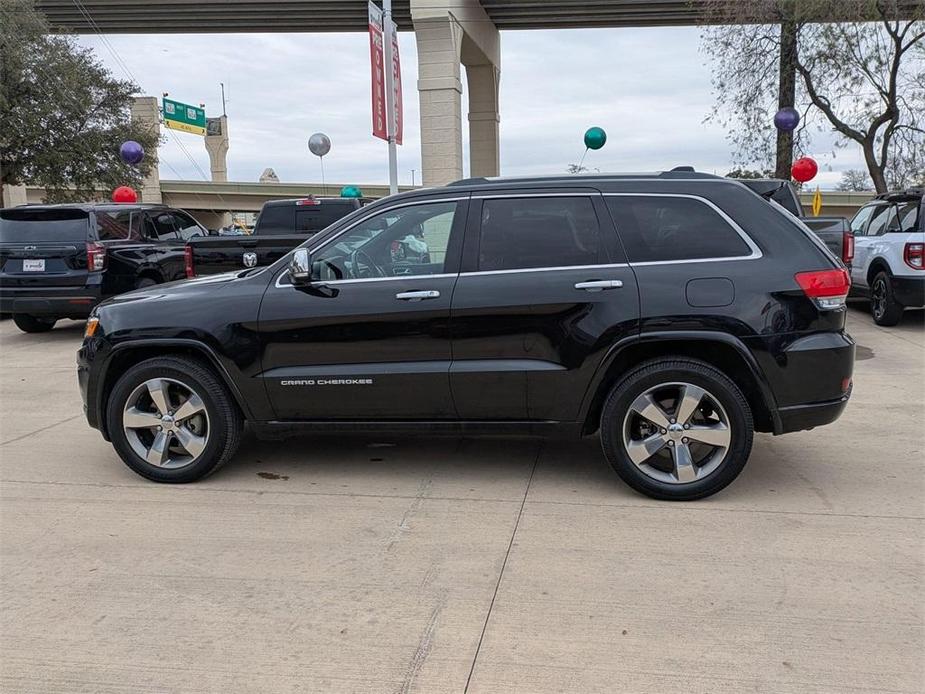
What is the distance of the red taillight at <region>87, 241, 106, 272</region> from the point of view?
419 inches

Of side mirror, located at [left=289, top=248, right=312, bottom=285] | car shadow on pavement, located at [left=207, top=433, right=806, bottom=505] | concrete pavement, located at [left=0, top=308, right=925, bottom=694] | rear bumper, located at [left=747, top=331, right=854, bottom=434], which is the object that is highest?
side mirror, located at [left=289, top=248, right=312, bottom=285]

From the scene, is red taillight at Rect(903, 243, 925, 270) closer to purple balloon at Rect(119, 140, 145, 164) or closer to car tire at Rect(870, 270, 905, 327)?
car tire at Rect(870, 270, 905, 327)

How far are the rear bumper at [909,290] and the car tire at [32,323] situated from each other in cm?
1196

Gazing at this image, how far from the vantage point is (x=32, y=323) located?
12148mm

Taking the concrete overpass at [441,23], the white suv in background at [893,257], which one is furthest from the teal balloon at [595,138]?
the white suv in background at [893,257]

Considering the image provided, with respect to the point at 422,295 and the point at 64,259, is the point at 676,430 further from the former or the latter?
the point at 64,259

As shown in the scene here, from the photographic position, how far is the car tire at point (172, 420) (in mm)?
4938

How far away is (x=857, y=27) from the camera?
16672 millimetres


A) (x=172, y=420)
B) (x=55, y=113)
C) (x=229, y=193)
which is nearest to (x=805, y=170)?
(x=172, y=420)

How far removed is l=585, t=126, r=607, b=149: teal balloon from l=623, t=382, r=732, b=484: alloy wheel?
16.1m

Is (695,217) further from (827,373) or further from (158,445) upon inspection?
(158,445)

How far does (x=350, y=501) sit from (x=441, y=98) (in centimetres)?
1907

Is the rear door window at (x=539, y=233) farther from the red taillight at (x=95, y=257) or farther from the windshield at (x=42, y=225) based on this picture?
the windshield at (x=42, y=225)

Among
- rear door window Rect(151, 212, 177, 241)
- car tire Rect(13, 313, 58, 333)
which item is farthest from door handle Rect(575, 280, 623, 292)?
car tire Rect(13, 313, 58, 333)
